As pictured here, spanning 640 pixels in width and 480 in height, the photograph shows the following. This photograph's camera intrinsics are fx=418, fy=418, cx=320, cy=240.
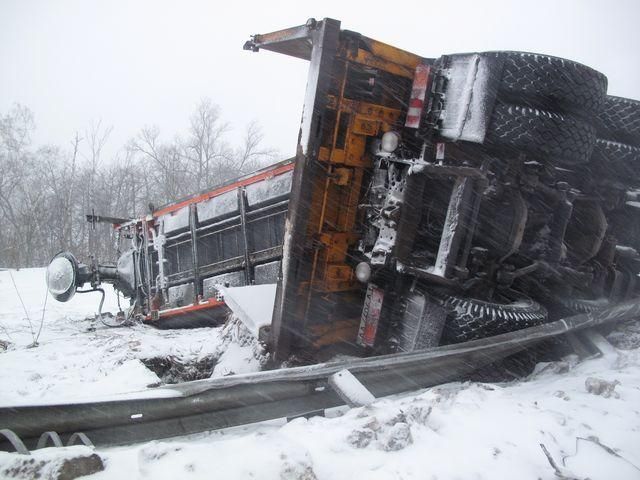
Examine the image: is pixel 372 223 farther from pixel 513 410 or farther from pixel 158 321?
pixel 158 321

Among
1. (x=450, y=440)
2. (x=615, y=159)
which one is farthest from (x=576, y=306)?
(x=450, y=440)

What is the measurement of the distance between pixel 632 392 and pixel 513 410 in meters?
0.76

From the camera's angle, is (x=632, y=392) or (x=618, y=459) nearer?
(x=618, y=459)

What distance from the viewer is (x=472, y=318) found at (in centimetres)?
270

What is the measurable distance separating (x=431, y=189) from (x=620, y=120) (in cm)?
200

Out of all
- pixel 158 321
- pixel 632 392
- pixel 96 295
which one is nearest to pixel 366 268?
pixel 632 392

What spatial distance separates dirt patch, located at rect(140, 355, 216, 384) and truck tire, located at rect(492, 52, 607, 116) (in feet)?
10.5

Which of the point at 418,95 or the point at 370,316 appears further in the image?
the point at 370,316

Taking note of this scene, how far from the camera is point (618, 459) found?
1.59 metres

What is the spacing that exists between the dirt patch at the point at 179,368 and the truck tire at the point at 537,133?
2.93m

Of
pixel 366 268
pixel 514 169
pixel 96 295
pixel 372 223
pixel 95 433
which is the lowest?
pixel 96 295

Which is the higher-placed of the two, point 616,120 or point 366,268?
point 616,120

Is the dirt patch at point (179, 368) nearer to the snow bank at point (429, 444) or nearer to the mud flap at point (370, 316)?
A: the mud flap at point (370, 316)

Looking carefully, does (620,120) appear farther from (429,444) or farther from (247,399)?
(247,399)
